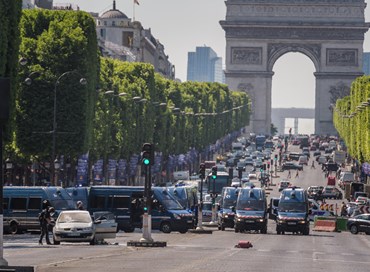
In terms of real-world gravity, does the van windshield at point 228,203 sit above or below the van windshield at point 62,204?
above

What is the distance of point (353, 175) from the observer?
172250mm

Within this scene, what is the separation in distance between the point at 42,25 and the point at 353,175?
249ft

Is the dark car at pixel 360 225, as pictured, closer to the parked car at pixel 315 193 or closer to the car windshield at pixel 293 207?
the car windshield at pixel 293 207

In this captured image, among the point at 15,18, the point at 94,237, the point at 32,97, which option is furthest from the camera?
the point at 32,97

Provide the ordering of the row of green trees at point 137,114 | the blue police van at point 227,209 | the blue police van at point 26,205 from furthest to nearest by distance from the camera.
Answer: the row of green trees at point 137,114
the blue police van at point 227,209
the blue police van at point 26,205

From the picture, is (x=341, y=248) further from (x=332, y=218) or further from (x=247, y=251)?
(x=332, y=218)

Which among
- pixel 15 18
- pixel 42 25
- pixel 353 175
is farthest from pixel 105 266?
pixel 353 175

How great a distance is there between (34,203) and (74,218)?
14467 mm

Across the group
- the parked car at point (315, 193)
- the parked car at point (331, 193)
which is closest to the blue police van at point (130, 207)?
the parked car at point (315, 193)

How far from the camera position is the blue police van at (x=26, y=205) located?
7362 cm

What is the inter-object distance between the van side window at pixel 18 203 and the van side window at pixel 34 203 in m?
0.24

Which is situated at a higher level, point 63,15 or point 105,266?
point 63,15

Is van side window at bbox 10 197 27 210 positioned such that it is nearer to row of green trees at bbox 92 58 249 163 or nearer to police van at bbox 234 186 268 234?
police van at bbox 234 186 268 234

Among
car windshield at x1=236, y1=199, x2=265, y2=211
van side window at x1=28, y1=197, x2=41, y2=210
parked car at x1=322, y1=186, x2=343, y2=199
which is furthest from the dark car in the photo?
parked car at x1=322, y1=186, x2=343, y2=199
